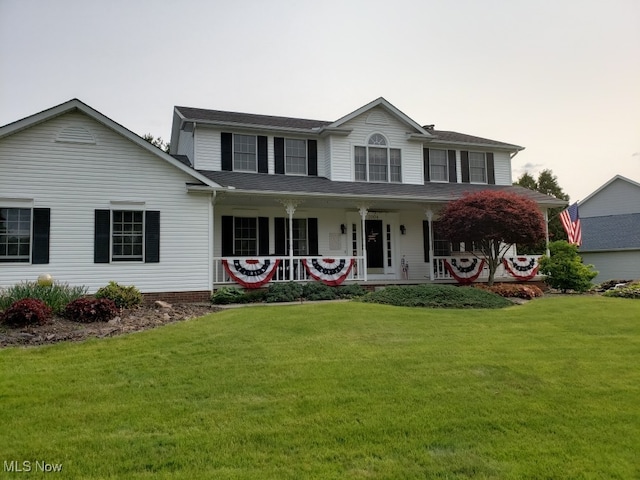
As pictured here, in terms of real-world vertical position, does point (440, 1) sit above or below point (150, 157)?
above

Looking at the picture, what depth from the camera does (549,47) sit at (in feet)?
43.0

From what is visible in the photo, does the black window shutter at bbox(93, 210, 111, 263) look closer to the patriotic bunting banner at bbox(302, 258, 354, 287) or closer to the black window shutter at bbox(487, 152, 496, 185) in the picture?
the patriotic bunting banner at bbox(302, 258, 354, 287)

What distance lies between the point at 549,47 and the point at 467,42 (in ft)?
8.66

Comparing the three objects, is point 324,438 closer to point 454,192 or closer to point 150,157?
point 150,157

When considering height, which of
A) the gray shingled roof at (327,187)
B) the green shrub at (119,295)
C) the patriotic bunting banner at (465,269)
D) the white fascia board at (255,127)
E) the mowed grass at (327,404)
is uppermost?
the white fascia board at (255,127)

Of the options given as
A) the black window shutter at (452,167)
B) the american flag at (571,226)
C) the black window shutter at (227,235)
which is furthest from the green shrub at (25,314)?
the american flag at (571,226)

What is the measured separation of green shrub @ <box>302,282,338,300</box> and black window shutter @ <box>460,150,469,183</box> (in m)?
9.63

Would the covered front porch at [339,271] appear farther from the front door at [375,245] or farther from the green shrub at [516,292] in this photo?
the green shrub at [516,292]

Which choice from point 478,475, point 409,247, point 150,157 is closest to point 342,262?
point 409,247

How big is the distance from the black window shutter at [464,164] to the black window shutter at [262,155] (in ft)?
30.2

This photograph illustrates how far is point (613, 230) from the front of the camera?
28.8m

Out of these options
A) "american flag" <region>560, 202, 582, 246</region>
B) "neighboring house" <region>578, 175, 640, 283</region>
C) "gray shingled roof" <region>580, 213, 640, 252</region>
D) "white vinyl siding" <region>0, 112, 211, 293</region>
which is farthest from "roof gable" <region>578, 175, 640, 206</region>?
"white vinyl siding" <region>0, 112, 211, 293</region>

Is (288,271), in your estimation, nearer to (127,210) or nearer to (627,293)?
(127,210)

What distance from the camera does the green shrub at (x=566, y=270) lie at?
55.3 feet
